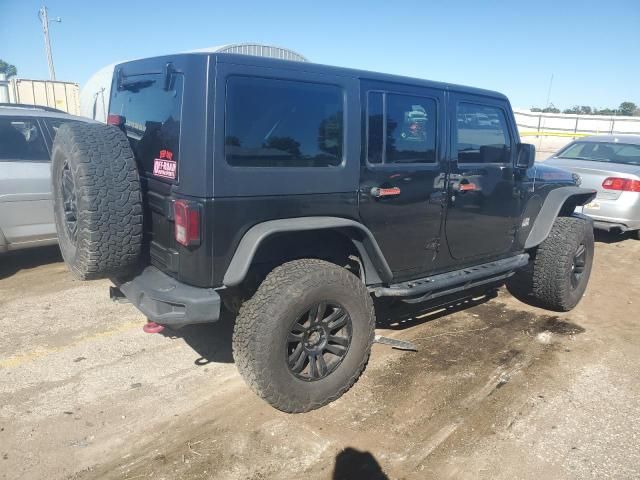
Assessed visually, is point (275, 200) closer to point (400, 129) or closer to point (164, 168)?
point (164, 168)

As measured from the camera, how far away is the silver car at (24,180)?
495 centimetres

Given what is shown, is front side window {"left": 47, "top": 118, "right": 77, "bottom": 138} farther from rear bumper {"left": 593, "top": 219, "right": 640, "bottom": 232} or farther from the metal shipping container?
the metal shipping container

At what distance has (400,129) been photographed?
3342 mm

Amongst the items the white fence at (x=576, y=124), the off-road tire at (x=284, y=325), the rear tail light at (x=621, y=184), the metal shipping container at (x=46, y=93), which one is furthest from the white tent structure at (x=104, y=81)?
the white fence at (x=576, y=124)

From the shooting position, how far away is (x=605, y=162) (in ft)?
24.7

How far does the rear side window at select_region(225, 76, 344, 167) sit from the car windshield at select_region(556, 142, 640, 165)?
641cm

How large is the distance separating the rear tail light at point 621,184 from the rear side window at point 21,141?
23.4ft

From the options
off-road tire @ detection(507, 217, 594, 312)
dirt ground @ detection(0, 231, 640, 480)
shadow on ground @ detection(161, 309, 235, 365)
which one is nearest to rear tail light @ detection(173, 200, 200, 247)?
dirt ground @ detection(0, 231, 640, 480)

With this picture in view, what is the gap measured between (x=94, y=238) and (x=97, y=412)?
1077 millimetres

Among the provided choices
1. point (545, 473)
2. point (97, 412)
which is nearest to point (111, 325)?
point (97, 412)

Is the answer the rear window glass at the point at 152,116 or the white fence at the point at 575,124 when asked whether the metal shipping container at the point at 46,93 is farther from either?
the white fence at the point at 575,124

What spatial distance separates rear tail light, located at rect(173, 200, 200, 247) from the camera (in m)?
2.55

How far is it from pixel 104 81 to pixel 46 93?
6457 millimetres

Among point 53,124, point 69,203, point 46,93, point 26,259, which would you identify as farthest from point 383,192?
point 46,93
